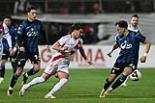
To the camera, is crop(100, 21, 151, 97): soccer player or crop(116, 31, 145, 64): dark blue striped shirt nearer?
crop(100, 21, 151, 97): soccer player

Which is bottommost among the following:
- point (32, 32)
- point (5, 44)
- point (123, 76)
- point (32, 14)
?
point (5, 44)

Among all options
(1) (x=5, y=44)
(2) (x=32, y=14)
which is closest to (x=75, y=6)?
(1) (x=5, y=44)

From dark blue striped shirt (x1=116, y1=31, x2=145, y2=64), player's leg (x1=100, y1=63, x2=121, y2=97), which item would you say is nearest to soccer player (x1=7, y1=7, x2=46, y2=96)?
player's leg (x1=100, y1=63, x2=121, y2=97)

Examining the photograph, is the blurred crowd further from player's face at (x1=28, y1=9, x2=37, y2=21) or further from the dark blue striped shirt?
the dark blue striped shirt

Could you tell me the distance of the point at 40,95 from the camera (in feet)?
62.5

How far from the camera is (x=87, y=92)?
20.2 metres

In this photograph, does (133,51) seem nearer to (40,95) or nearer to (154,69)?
(40,95)

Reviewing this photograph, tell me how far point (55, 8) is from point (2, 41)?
15724 mm

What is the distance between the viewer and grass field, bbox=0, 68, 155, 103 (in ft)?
55.8

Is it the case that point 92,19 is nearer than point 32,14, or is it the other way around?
point 32,14

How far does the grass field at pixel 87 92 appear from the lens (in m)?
17.0

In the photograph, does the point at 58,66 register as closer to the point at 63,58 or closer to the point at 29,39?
the point at 63,58

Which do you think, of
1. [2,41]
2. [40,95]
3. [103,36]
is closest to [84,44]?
[103,36]

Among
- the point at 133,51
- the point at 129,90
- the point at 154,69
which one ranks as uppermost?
the point at 133,51
